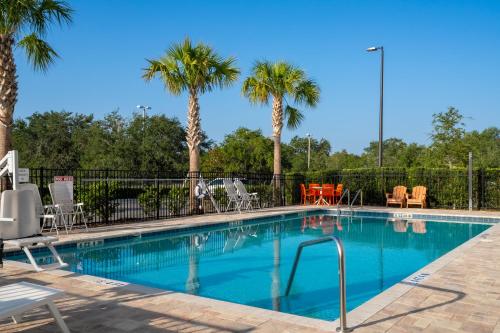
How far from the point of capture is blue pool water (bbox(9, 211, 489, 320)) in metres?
5.79

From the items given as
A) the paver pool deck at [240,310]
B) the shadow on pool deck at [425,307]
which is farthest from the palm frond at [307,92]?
the shadow on pool deck at [425,307]

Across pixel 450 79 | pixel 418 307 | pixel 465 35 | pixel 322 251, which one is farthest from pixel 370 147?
pixel 418 307

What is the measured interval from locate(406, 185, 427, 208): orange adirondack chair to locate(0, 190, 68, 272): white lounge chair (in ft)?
45.9

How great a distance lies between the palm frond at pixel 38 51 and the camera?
873cm

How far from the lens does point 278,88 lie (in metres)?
16.9

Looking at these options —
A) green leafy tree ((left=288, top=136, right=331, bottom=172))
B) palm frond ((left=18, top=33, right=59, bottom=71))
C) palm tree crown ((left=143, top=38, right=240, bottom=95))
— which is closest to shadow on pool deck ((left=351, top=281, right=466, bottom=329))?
palm frond ((left=18, top=33, right=59, bottom=71))

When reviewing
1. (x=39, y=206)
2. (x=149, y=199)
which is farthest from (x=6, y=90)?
(x=149, y=199)

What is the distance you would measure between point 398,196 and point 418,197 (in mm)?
724

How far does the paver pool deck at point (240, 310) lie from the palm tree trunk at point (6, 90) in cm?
374

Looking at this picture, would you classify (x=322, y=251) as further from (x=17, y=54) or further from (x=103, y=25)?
(x=103, y=25)

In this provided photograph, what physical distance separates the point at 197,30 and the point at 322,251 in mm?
8351

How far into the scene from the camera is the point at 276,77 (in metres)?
16.7

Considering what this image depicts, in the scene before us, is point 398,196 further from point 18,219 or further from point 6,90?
point 18,219

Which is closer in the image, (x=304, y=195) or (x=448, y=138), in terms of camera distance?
(x=304, y=195)
